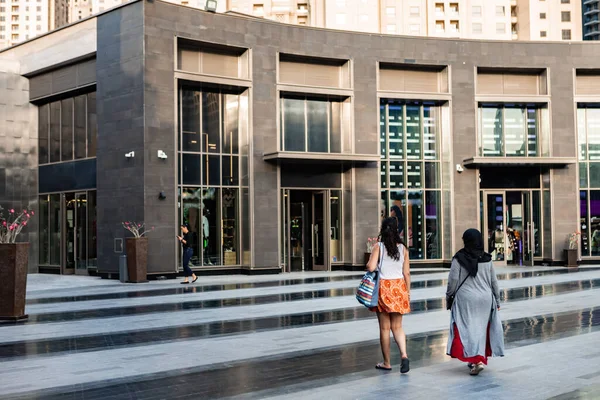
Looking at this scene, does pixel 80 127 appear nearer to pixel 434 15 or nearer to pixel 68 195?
pixel 68 195

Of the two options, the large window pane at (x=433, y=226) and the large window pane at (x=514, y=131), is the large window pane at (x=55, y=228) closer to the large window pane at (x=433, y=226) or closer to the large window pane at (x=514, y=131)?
the large window pane at (x=433, y=226)

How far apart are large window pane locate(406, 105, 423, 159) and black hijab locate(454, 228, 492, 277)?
20.0 metres

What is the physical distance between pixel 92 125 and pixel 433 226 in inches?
531

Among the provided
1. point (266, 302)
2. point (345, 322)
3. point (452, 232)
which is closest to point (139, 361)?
point (345, 322)

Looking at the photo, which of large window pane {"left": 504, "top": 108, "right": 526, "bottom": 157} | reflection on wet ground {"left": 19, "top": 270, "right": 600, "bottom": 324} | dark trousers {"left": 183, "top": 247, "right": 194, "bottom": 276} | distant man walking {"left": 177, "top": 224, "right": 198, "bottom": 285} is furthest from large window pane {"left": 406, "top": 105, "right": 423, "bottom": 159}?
dark trousers {"left": 183, "top": 247, "right": 194, "bottom": 276}

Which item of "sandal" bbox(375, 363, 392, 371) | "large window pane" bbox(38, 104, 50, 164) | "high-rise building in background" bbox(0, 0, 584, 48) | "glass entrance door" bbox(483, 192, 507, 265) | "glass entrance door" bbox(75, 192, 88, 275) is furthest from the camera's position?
"high-rise building in background" bbox(0, 0, 584, 48)

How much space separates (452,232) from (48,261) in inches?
615

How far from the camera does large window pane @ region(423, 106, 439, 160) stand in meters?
27.5

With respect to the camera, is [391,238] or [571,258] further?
[571,258]

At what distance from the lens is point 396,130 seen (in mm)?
27172

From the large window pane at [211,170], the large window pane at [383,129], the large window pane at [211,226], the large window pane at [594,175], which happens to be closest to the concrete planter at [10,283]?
the large window pane at [211,226]

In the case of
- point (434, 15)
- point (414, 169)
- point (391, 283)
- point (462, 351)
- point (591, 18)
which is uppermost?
point (591, 18)

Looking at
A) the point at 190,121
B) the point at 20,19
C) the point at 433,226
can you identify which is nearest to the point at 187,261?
the point at 190,121

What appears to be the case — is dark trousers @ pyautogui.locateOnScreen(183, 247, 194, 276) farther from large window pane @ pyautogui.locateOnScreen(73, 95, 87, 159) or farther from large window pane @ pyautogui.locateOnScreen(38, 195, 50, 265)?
large window pane @ pyautogui.locateOnScreen(38, 195, 50, 265)
